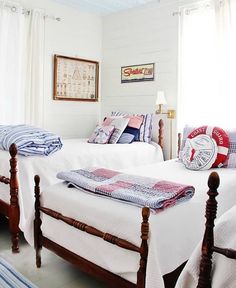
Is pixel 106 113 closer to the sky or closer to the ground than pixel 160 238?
closer to the sky

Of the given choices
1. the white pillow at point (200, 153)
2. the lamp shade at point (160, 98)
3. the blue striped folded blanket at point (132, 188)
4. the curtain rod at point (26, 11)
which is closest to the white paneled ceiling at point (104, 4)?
the curtain rod at point (26, 11)

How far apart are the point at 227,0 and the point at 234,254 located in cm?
302

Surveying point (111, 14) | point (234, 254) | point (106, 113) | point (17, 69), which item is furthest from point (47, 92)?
point (234, 254)

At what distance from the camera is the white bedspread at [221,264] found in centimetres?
113

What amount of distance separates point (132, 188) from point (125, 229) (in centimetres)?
34

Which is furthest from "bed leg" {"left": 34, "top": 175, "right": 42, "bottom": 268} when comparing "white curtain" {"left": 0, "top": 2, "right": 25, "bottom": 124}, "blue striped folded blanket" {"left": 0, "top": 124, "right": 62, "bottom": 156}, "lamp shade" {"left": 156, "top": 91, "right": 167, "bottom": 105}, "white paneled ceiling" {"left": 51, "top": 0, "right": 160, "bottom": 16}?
"white paneled ceiling" {"left": 51, "top": 0, "right": 160, "bottom": 16}

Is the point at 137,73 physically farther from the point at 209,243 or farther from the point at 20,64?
the point at 209,243

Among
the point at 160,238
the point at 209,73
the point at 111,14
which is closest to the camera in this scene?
the point at 160,238

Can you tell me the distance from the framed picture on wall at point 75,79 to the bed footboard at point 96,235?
2.42 meters

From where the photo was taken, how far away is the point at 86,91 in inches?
180

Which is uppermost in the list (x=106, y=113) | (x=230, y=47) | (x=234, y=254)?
(x=230, y=47)

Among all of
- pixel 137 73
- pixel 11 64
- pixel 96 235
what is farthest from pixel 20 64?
pixel 96 235

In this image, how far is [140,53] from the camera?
4.24 meters

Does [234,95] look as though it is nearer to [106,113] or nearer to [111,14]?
[106,113]
